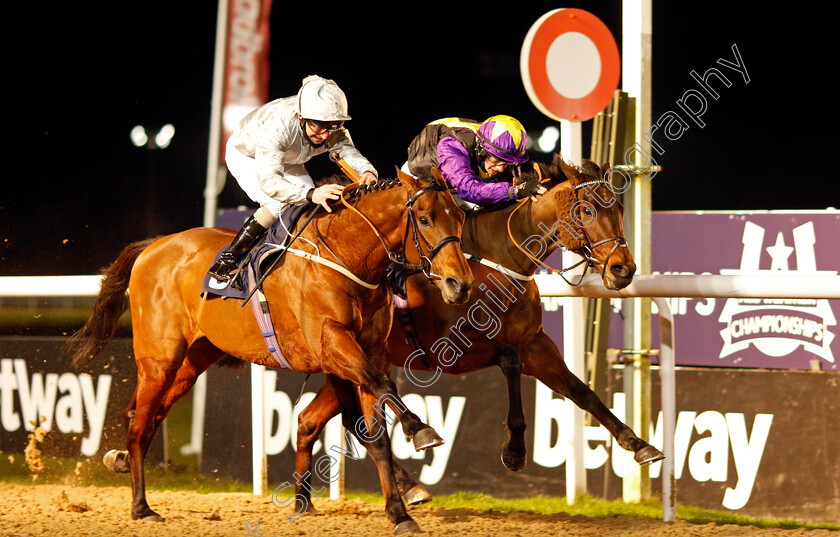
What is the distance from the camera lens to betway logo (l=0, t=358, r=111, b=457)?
561cm

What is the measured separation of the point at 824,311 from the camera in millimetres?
4699

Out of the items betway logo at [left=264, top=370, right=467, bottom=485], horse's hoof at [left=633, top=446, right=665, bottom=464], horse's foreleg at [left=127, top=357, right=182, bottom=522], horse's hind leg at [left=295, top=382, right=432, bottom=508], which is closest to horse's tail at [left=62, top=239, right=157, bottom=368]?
horse's foreleg at [left=127, top=357, right=182, bottom=522]

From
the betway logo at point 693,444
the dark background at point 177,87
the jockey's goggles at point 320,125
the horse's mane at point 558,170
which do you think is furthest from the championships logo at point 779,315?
the dark background at point 177,87

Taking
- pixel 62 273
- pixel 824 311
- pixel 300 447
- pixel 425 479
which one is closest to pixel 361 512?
pixel 300 447

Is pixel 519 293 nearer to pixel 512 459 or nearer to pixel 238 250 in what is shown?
pixel 512 459

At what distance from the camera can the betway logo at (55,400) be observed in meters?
5.61

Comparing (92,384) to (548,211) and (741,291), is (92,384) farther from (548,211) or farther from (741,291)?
(741,291)

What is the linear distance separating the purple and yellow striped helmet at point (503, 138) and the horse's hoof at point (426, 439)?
1.33m

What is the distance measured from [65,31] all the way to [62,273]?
3.10m

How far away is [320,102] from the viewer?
12.9 feet

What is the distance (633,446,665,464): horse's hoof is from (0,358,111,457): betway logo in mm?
3241

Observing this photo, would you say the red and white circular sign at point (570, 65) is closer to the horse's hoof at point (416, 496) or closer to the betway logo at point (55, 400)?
the horse's hoof at point (416, 496)

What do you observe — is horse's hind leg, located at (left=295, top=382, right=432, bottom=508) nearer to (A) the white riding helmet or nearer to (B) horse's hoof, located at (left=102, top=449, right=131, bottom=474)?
(B) horse's hoof, located at (left=102, top=449, right=131, bottom=474)

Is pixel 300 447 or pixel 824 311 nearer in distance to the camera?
pixel 300 447
